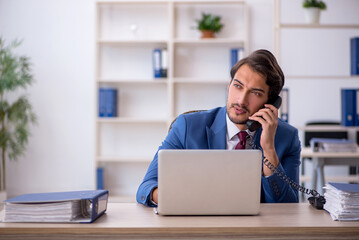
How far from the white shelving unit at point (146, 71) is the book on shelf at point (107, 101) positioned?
173 millimetres

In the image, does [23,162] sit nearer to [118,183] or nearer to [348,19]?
[118,183]

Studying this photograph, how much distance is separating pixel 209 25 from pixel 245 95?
3184mm

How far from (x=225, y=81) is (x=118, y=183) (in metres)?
1.67

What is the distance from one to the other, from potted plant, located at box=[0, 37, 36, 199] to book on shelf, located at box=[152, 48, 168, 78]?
1280 millimetres

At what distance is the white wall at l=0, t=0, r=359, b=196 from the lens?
5195 millimetres

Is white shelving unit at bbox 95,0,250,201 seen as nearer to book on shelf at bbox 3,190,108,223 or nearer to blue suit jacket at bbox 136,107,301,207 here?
blue suit jacket at bbox 136,107,301,207

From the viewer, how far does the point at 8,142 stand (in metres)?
4.95

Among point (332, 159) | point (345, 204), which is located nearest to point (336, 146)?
point (332, 159)

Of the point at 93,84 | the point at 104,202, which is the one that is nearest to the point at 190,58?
the point at 93,84

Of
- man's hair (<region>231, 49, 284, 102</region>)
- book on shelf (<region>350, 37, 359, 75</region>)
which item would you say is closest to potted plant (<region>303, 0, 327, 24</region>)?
book on shelf (<region>350, 37, 359, 75</region>)

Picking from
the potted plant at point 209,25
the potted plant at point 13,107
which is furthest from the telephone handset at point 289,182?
the potted plant at point 13,107

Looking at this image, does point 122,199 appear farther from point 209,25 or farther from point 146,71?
point 209,25

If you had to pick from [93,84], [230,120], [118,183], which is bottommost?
[118,183]

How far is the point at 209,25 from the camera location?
4.92 meters
